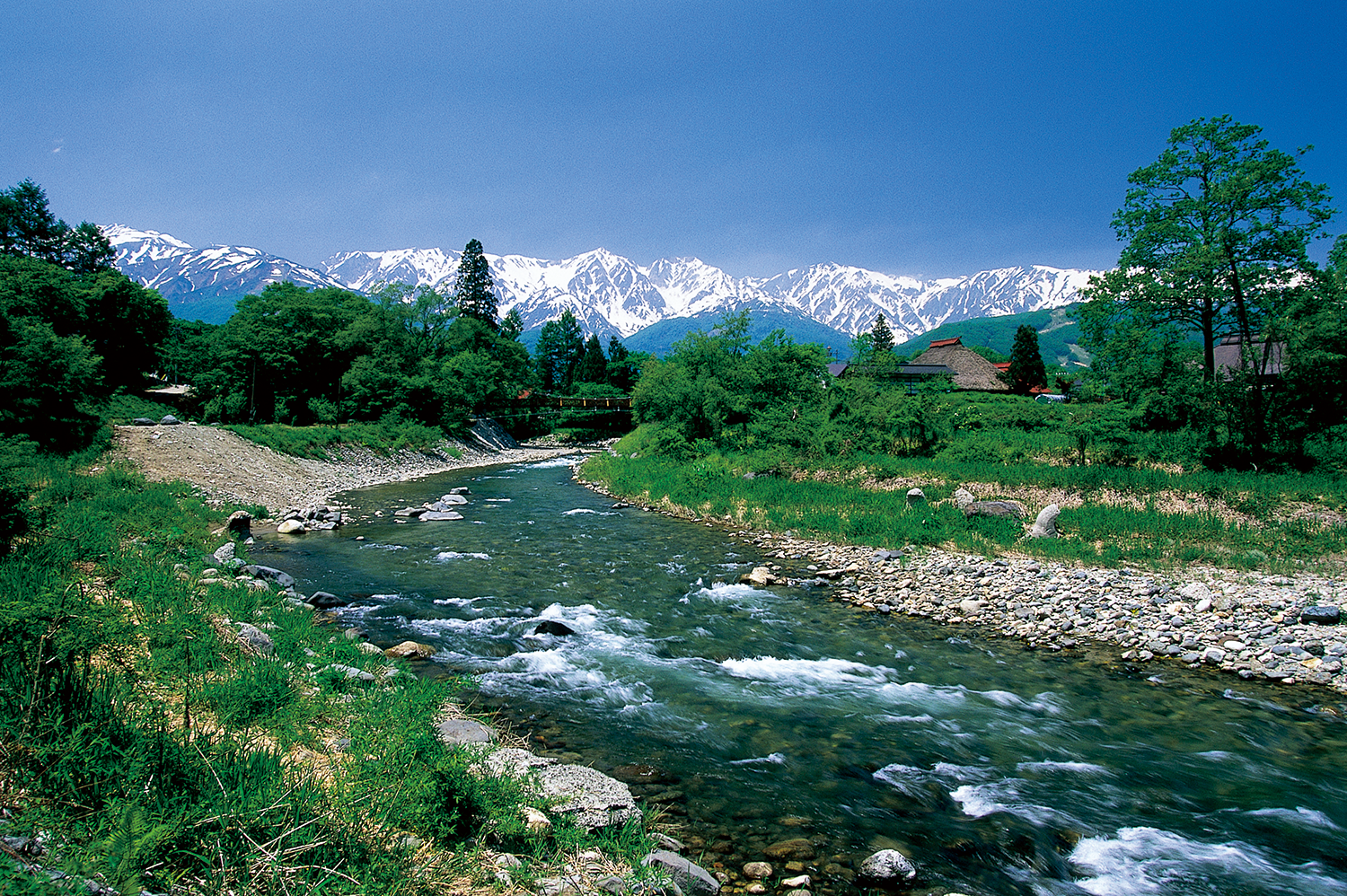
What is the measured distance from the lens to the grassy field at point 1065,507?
1284cm

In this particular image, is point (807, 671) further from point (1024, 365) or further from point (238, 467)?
point (1024, 365)

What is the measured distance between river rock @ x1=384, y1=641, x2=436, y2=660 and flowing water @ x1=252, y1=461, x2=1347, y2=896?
12.2 inches

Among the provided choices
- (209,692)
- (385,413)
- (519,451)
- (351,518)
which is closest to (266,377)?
(385,413)

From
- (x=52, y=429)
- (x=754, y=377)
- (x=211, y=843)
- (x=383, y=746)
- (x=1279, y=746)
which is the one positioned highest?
(x=754, y=377)

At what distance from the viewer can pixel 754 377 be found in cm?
3366

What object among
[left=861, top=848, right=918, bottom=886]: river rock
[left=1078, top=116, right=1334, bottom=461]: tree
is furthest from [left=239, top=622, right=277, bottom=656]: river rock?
[left=1078, top=116, right=1334, bottom=461]: tree

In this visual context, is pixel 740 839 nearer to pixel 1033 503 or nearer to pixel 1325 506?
pixel 1033 503

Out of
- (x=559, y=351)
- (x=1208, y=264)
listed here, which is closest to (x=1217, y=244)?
(x=1208, y=264)

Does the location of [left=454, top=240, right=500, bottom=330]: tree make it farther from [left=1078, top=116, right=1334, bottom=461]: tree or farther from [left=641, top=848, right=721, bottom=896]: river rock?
[left=641, top=848, right=721, bottom=896]: river rock

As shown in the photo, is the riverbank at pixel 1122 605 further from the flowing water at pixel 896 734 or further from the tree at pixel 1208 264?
the tree at pixel 1208 264

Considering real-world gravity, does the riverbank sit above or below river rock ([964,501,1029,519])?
below

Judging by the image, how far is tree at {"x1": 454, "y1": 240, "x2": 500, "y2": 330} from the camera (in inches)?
2982

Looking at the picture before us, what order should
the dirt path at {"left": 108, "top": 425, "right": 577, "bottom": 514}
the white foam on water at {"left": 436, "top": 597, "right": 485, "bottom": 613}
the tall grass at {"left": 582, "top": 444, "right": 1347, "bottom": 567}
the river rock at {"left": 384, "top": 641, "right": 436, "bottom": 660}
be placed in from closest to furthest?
1. the river rock at {"left": 384, "top": 641, "right": 436, "bottom": 660}
2. the white foam on water at {"left": 436, "top": 597, "right": 485, "bottom": 613}
3. the tall grass at {"left": 582, "top": 444, "right": 1347, "bottom": 567}
4. the dirt path at {"left": 108, "top": 425, "right": 577, "bottom": 514}

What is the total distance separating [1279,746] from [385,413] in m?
49.3
